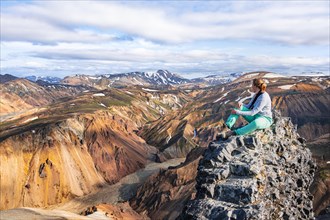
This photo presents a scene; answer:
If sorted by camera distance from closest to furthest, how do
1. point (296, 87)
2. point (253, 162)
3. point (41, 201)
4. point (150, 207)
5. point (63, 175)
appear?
point (253, 162) → point (150, 207) → point (41, 201) → point (63, 175) → point (296, 87)

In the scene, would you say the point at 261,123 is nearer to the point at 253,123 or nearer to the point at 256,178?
the point at 253,123

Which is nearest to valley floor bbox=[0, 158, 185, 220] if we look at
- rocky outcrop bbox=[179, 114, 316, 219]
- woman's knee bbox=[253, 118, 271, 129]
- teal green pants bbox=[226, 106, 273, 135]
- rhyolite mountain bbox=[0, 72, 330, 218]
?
rhyolite mountain bbox=[0, 72, 330, 218]

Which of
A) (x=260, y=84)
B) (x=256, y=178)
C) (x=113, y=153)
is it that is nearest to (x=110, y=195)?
(x=113, y=153)

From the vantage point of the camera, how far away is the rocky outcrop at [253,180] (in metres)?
12.0

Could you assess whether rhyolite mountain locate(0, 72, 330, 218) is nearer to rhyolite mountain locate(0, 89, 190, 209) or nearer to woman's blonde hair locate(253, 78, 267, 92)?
rhyolite mountain locate(0, 89, 190, 209)

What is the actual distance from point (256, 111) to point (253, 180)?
234cm

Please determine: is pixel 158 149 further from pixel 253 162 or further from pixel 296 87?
pixel 253 162

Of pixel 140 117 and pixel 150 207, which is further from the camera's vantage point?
pixel 140 117

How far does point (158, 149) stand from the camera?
374 feet

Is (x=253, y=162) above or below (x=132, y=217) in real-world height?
above

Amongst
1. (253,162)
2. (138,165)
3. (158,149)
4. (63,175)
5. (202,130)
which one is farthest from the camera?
(202,130)

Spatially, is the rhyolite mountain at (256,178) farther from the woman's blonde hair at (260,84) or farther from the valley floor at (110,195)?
the valley floor at (110,195)

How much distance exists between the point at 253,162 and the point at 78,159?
76.1 meters

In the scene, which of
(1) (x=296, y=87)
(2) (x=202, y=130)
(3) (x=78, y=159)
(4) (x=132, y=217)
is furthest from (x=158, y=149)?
(1) (x=296, y=87)
